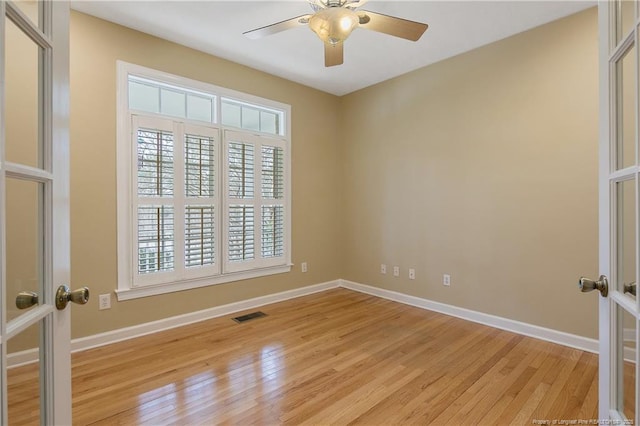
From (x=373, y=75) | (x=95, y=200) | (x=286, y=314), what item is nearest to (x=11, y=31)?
(x=95, y=200)

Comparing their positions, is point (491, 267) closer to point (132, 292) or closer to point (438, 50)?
point (438, 50)

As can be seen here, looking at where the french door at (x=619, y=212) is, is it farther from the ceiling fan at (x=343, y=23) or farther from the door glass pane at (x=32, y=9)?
the door glass pane at (x=32, y=9)

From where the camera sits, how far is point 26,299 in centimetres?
78

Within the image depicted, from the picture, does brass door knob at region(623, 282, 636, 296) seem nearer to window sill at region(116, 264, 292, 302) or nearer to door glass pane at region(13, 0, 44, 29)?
door glass pane at region(13, 0, 44, 29)

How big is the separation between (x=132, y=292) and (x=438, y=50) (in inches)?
151

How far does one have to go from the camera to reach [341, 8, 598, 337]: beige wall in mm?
2615

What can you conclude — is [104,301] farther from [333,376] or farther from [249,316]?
[333,376]

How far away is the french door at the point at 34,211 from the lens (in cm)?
68

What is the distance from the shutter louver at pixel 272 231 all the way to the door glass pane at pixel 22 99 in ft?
9.77

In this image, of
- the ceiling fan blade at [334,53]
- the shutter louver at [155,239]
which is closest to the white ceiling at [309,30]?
the ceiling fan blade at [334,53]

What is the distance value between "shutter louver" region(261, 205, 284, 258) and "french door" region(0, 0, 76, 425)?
285cm

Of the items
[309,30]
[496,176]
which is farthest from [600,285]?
[309,30]

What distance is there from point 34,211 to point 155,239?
7.55ft

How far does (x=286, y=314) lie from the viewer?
3.47m
